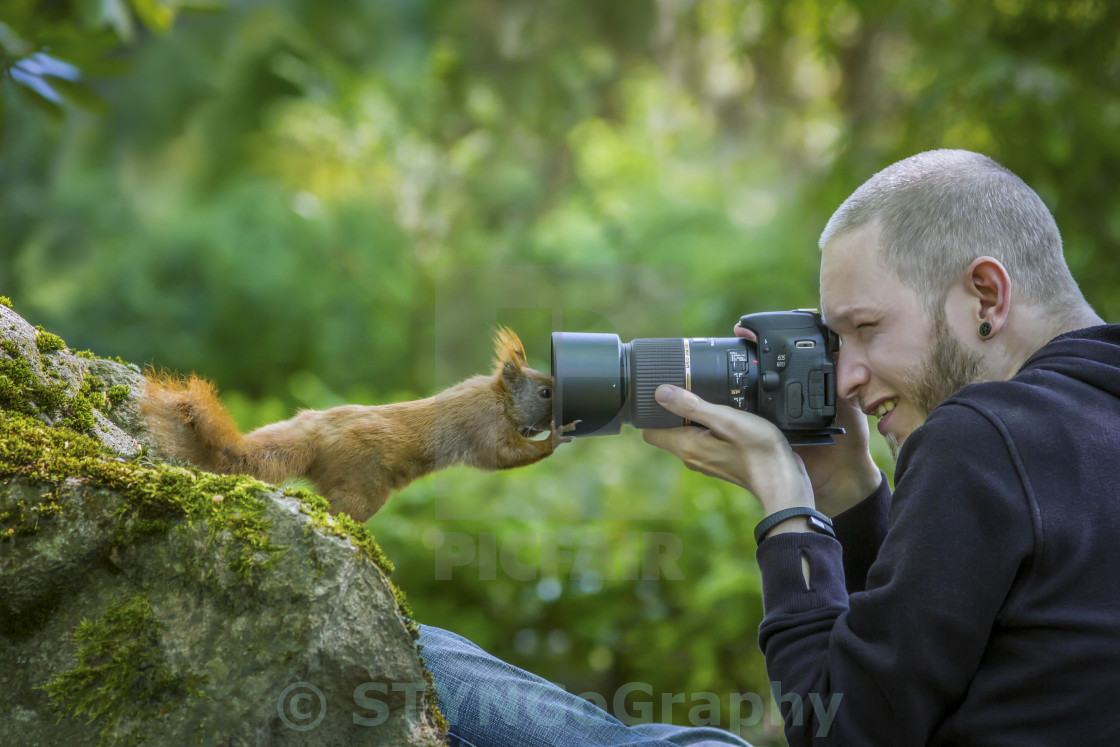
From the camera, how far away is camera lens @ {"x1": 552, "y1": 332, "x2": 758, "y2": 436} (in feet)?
5.05

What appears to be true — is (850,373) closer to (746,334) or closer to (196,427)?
(746,334)

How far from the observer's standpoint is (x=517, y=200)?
6.34 m

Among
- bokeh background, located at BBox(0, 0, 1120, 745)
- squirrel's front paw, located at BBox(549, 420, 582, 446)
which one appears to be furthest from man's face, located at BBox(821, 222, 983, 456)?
bokeh background, located at BBox(0, 0, 1120, 745)

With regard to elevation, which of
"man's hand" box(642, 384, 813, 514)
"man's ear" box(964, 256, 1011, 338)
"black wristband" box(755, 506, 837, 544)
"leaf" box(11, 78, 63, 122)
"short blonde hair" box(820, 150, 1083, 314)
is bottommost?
"black wristband" box(755, 506, 837, 544)

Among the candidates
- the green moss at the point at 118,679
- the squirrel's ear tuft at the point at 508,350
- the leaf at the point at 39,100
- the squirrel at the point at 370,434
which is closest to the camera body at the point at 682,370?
the squirrel at the point at 370,434

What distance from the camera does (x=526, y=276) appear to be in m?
5.26

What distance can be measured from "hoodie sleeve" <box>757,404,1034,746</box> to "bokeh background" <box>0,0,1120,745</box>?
1557 millimetres

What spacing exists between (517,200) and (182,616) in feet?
18.1

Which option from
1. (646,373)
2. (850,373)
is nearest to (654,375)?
(646,373)

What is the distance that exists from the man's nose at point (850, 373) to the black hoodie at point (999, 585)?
0.94 ft

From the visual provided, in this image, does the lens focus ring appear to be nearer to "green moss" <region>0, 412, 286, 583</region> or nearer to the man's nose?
the man's nose

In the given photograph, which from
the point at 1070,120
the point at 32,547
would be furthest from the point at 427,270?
the point at 32,547

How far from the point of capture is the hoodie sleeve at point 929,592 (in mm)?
988

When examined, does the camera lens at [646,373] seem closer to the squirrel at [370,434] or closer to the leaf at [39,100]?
the squirrel at [370,434]
